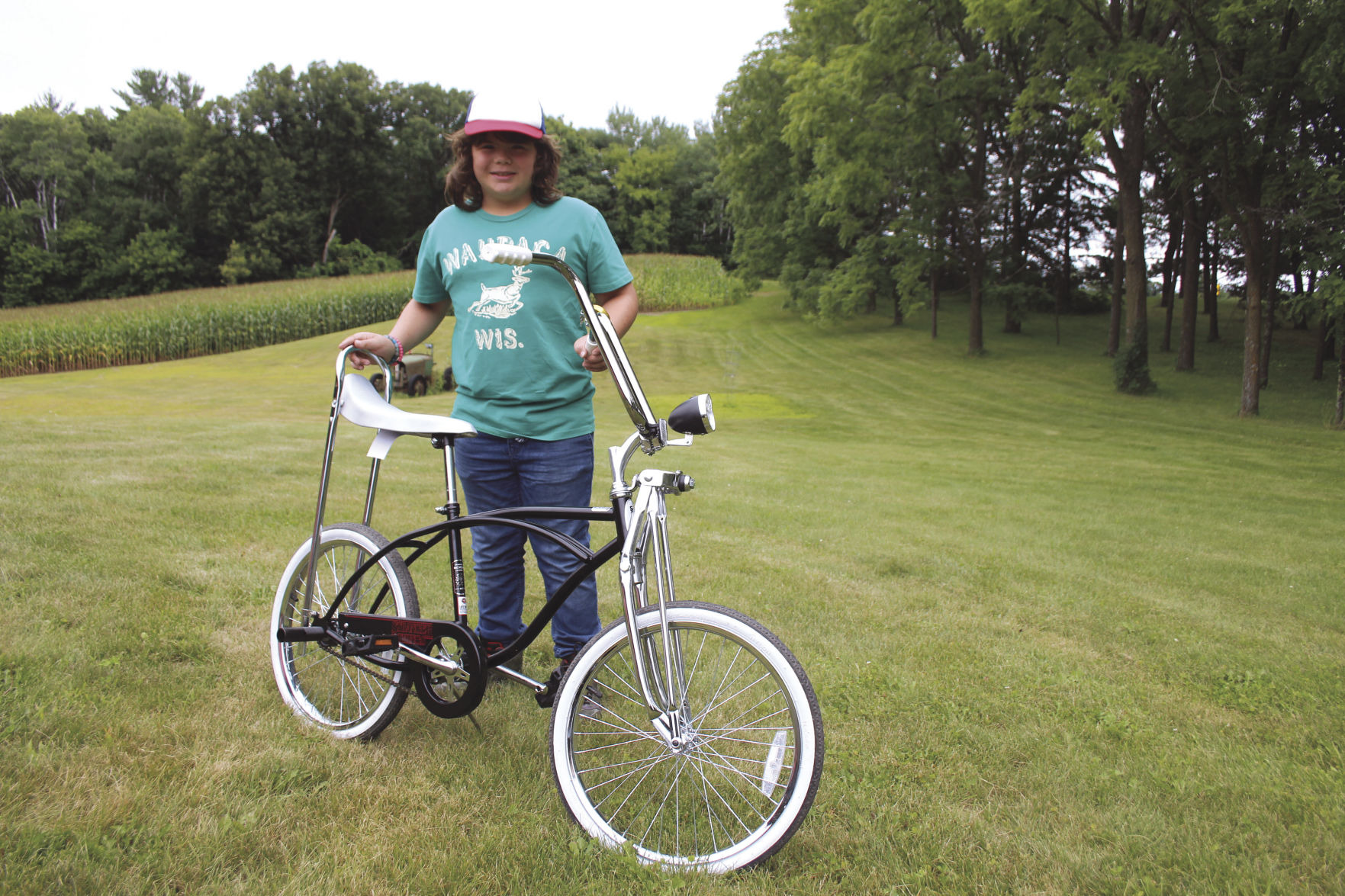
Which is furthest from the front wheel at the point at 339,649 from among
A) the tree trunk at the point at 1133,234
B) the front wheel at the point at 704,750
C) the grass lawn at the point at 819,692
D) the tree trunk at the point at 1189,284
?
the tree trunk at the point at 1189,284

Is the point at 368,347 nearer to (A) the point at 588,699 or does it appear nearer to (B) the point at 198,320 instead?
(A) the point at 588,699

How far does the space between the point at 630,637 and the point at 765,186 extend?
1414 inches

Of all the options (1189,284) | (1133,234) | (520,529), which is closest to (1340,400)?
(1133,234)

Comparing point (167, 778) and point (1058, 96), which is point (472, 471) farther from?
point (1058, 96)

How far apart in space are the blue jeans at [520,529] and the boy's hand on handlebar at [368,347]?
0.43 meters

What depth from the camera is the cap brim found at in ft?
8.54

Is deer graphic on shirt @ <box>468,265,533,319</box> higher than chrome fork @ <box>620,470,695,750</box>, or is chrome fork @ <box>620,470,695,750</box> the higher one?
deer graphic on shirt @ <box>468,265,533,319</box>

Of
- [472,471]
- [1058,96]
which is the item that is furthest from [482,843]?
[1058,96]

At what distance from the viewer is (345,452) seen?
9.86 meters

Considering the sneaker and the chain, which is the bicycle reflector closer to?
the sneaker

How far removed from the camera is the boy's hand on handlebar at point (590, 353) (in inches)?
92.1

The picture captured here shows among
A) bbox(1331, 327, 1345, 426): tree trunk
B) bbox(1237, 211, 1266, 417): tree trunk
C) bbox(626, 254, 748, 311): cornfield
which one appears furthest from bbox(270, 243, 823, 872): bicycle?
bbox(626, 254, 748, 311): cornfield

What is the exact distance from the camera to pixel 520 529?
284 centimetres

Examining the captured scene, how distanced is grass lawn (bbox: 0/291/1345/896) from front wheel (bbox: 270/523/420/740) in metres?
0.11
